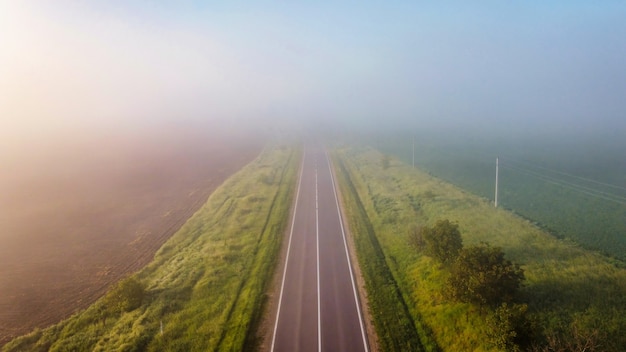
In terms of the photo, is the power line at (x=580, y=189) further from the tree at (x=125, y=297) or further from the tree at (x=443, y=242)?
the tree at (x=125, y=297)

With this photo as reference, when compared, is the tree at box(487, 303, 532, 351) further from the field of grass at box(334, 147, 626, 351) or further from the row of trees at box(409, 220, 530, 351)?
the field of grass at box(334, 147, 626, 351)

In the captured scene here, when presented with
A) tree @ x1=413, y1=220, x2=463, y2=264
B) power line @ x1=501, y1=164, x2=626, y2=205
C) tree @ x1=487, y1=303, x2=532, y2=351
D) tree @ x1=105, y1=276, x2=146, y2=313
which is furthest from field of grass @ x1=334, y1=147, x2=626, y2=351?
tree @ x1=105, y1=276, x2=146, y2=313

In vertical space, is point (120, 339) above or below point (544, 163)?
below

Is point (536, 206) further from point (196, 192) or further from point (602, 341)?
point (196, 192)

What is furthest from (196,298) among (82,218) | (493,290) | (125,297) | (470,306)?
(82,218)

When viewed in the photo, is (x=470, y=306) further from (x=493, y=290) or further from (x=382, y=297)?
(x=382, y=297)

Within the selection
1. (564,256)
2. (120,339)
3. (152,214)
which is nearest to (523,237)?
(564,256)

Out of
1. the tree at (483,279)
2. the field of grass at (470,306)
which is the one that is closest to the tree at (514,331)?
the field of grass at (470,306)
